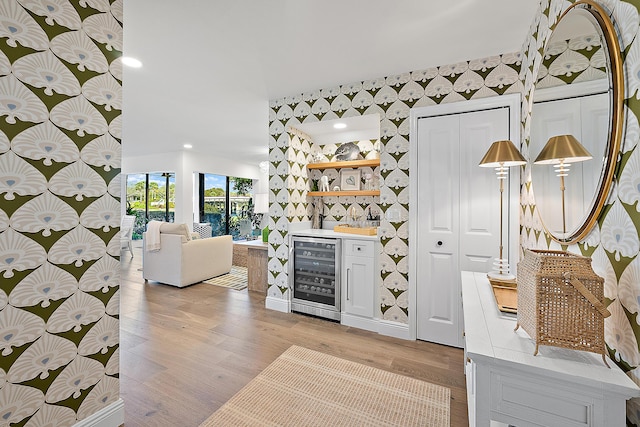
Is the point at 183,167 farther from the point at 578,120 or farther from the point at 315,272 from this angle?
the point at 578,120

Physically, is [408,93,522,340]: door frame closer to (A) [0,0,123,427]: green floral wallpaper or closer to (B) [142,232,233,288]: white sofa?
(A) [0,0,123,427]: green floral wallpaper

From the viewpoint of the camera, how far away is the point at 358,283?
2918 mm

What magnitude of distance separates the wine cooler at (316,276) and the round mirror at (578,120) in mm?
1973

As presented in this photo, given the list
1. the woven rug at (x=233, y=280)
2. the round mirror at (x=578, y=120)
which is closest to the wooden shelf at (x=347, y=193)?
the round mirror at (x=578, y=120)

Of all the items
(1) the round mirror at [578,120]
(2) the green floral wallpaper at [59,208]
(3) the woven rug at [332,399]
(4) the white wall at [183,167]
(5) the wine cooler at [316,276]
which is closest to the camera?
(1) the round mirror at [578,120]

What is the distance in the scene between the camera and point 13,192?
1.22m

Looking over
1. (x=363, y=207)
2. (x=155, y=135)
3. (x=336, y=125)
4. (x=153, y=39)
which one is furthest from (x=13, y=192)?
(x=155, y=135)

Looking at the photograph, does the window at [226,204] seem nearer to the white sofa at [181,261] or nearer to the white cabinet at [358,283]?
the white sofa at [181,261]

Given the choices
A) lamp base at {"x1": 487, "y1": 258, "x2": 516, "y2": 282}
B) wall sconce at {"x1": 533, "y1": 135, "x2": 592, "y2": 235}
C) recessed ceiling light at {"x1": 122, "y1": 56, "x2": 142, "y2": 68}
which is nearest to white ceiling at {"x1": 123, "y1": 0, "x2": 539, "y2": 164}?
recessed ceiling light at {"x1": 122, "y1": 56, "x2": 142, "y2": 68}

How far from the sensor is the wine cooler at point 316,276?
3037 millimetres

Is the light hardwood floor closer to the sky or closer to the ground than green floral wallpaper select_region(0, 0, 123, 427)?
closer to the ground

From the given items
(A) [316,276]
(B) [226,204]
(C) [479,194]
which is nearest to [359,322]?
(A) [316,276]

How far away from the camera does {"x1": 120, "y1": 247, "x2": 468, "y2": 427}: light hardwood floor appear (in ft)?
5.83

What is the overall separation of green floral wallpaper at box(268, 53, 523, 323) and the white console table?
1772mm
